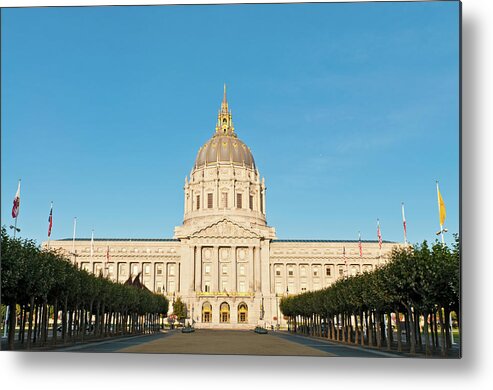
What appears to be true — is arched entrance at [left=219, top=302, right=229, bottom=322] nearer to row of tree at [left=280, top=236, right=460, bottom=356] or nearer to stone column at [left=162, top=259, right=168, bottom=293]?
stone column at [left=162, top=259, right=168, bottom=293]

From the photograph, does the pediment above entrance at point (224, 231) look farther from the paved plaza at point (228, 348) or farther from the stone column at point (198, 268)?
the paved plaza at point (228, 348)

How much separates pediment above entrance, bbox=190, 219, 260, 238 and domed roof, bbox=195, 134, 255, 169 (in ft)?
75.4

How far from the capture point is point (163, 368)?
77.4ft

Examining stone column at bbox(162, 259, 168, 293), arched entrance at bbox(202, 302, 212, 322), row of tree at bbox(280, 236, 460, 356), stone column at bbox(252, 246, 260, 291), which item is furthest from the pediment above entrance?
row of tree at bbox(280, 236, 460, 356)

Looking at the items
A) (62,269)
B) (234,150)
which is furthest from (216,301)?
(62,269)

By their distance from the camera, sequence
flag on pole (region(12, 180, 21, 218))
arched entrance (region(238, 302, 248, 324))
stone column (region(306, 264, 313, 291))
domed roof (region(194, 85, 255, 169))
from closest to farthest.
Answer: flag on pole (region(12, 180, 21, 218))
arched entrance (region(238, 302, 248, 324))
stone column (region(306, 264, 313, 291))
domed roof (region(194, 85, 255, 169))

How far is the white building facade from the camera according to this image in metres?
125

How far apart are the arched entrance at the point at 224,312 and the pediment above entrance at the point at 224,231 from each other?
54.6 ft

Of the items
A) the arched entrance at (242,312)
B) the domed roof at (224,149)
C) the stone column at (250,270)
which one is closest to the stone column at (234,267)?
the stone column at (250,270)

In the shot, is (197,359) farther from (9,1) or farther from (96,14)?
(9,1)

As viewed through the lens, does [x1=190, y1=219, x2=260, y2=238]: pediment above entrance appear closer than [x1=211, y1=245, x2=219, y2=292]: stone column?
No

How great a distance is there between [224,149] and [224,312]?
47136mm

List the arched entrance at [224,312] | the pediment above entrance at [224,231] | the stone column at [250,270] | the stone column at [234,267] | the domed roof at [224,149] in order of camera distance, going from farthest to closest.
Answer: the domed roof at [224,149] < the pediment above entrance at [224,231] < the stone column at [234,267] < the stone column at [250,270] < the arched entrance at [224,312]

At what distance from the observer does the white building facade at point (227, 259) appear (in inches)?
4916
